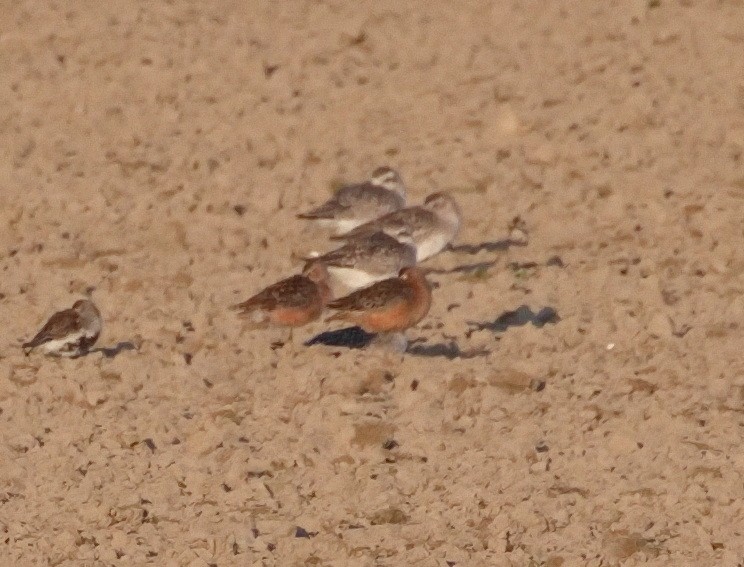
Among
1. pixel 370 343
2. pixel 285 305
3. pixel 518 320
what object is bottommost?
pixel 518 320

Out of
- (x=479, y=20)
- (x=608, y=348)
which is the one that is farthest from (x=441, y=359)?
(x=479, y=20)

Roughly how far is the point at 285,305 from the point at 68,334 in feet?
5.55

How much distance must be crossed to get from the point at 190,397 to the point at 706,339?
3.54m

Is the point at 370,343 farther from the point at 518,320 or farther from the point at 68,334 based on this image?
the point at 68,334

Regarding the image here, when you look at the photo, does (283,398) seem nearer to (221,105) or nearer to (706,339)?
(706,339)

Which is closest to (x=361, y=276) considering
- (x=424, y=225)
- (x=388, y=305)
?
(x=424, y=225)

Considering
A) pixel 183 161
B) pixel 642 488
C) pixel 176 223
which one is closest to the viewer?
pixel 642 488

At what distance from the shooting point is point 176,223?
16562 millimetres

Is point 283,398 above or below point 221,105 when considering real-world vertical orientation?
above

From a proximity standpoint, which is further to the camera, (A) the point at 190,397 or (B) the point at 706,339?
(B) the point at 706,339

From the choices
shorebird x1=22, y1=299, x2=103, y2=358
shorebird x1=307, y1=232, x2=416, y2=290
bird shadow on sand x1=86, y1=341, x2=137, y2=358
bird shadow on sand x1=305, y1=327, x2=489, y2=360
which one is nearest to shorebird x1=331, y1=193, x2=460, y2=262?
shorebird x1=307, y1=232, x2=416, y2=290

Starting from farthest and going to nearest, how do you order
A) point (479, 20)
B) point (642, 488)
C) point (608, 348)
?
1. point (479, 20)
2. point (608, 348)
3. point (642, 488)

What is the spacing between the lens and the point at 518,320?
13883 mm

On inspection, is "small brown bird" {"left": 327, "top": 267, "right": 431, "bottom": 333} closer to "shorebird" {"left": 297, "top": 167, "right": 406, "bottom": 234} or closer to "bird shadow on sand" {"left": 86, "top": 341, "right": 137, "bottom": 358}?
"bird shadow on sand" {"left": 86, "top": 341, "right": 137, "bottom": 358}
